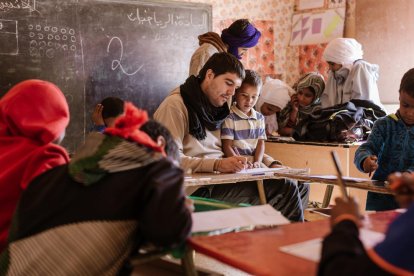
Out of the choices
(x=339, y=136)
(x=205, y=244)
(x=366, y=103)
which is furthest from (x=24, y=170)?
(x=366, y=103)

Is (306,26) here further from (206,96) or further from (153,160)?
(153,160)

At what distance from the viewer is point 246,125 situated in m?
3.38

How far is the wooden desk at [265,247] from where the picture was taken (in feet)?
3.89

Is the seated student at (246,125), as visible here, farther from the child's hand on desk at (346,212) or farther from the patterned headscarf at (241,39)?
the child's hand on desk at (346,212)

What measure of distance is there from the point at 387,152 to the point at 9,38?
2.82 meters

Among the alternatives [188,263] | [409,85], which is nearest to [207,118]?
[409,85]

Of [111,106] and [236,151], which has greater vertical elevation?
[111,106]

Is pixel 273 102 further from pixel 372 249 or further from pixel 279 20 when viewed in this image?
pixel 372 249

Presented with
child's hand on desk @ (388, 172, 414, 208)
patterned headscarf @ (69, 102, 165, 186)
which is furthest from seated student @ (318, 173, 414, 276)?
patterned headscarf @ (69, 102, 165, 186)

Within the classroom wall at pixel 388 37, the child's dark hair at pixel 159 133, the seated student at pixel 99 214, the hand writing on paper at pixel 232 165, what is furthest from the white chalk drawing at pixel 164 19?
the seated student at pixel 99 214

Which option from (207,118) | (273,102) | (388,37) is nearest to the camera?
(207,118)

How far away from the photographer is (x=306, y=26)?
604 centimetres

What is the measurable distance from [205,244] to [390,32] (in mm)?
4447

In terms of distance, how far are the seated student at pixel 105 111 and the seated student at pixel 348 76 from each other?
1977mm
